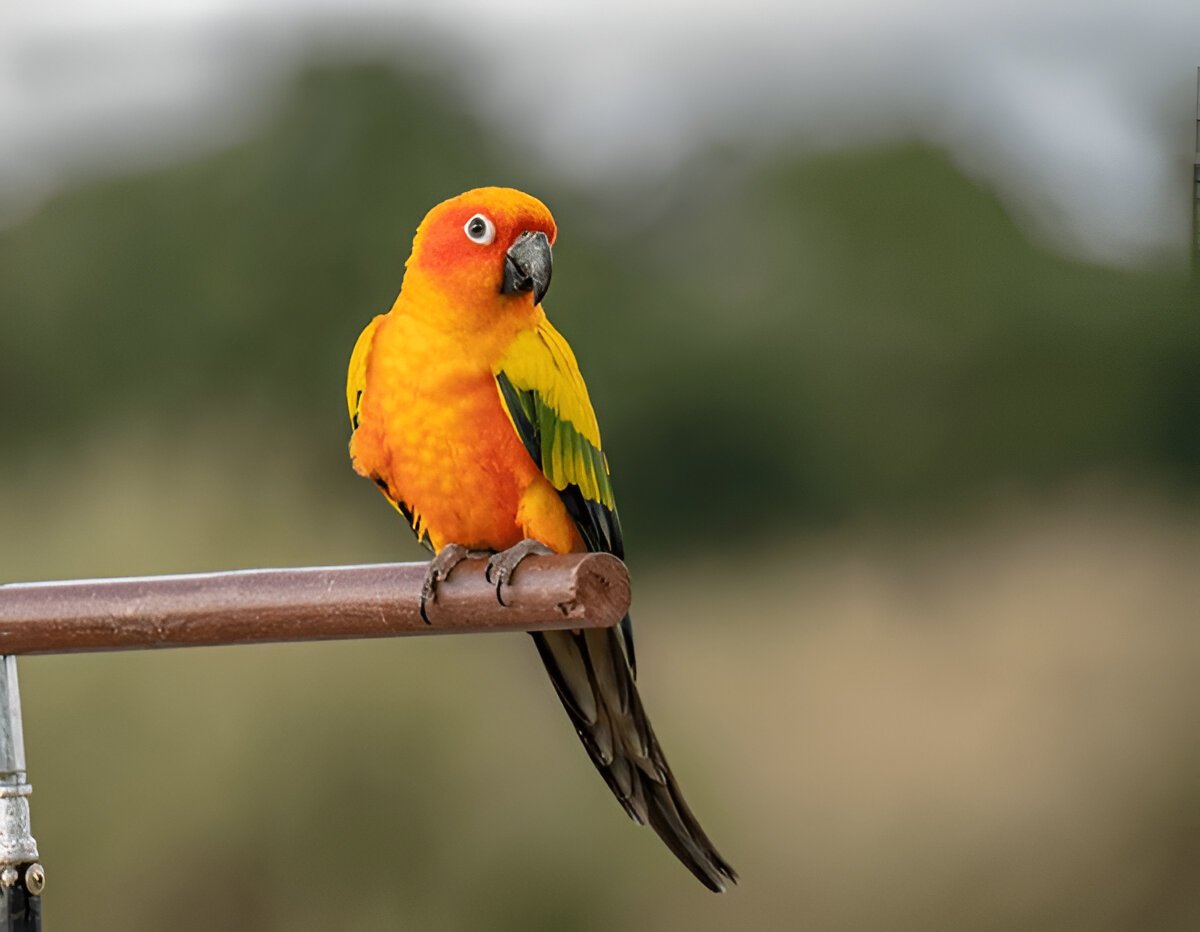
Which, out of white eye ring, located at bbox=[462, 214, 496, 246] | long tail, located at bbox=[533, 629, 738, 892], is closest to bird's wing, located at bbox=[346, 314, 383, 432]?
white eye ring, located at bbox=[462, 214, 496, 246]

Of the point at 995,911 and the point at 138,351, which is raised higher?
the point at 138,351

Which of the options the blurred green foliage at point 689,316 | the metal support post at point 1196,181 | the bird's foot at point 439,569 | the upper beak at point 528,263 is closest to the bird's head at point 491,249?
the upper beak at point 528,263

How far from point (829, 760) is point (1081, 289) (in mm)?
1032

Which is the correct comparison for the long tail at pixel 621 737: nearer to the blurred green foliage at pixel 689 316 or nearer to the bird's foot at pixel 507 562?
the bird's foot at pixel 507 562

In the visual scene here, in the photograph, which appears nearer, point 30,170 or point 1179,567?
point 1179,567

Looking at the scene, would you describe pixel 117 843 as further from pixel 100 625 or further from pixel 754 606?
pixel 100 625

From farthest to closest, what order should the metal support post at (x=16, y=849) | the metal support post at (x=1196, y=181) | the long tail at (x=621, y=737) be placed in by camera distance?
1. the metal support post at (x=1196, y=181)
2. the long tail at (x=621, y=737)
3. the metal support post at (x=16, y=849)

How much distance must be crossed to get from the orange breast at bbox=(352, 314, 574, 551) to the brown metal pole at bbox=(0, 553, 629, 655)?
17 cm

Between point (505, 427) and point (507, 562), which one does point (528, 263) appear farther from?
point (507, 562)

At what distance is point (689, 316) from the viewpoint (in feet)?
9.37

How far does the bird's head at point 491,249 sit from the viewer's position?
111cm

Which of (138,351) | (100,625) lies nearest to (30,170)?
(138,351)

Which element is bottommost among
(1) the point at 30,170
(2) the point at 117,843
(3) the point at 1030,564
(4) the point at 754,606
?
(2) the point at 117,843

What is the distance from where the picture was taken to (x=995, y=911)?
272 cm
